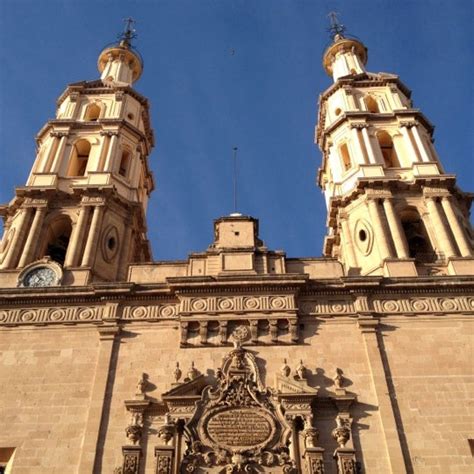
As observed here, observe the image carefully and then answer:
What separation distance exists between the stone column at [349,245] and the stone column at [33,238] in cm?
1103

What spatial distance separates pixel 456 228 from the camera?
73.4 ft

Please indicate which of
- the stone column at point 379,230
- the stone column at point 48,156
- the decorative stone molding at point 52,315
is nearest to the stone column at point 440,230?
the stone column at point 379,230

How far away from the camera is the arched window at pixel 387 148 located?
89.2 feet

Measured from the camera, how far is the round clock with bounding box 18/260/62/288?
20859 millimetres

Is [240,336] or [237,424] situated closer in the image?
[237,424]

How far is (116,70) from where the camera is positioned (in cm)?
3306

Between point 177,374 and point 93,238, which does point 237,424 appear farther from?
point 93,238

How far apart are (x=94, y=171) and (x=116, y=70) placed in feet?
32.3

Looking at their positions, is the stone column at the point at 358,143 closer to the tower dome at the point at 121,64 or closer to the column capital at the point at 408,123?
the column capital at the point at 408,123

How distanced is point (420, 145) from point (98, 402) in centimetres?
1630

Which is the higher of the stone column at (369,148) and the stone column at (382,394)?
the stone column at (369,148)

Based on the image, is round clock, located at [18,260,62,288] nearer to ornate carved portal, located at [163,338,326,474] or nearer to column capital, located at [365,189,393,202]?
ornate carved portal, located at [163,338,326,474]

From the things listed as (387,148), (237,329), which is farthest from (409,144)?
(237,329)

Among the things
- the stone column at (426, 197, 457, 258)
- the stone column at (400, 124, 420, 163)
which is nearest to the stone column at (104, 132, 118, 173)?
the stone column at (400, 124, 420, 163)
